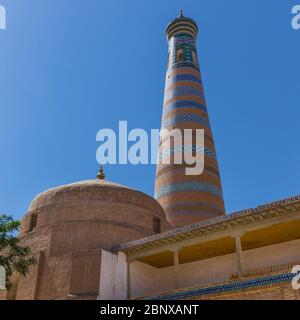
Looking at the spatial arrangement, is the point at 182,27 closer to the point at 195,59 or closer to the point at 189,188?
the point at 195,59

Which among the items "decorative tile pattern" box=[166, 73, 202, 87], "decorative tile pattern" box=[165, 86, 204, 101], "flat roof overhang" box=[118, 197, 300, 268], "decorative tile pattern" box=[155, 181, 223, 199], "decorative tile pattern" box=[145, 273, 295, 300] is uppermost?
"decorative tile pattern" box=[166, 73, 202, 87]

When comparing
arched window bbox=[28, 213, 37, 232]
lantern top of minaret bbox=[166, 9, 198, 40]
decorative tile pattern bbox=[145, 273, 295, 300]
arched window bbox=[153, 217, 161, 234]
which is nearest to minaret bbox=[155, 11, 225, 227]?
lantern top of minaret bbox=[166, 9, 198, 40]

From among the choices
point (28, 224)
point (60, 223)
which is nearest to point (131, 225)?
point (60, 223)

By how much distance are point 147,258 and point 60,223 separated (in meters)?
2.70

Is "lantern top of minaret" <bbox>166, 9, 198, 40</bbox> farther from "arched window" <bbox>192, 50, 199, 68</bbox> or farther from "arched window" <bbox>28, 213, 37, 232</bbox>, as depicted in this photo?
"arched window" <bbox>28, 213, 37, 232</bbox>

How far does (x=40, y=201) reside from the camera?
15.2m

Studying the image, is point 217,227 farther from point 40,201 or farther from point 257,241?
point 40,201

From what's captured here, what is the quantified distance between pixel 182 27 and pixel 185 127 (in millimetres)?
5975

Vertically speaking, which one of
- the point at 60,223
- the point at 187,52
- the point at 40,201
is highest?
the point at 187,52

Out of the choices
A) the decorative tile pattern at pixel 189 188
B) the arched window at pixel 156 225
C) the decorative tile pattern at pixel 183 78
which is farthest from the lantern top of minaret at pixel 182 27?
the arched window at pixel 156 225

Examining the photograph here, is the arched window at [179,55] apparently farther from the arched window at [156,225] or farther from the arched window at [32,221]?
the arched window at [32,221]

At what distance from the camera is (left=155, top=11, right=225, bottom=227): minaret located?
19.8 meters

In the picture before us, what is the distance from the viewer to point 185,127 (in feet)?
70.3
